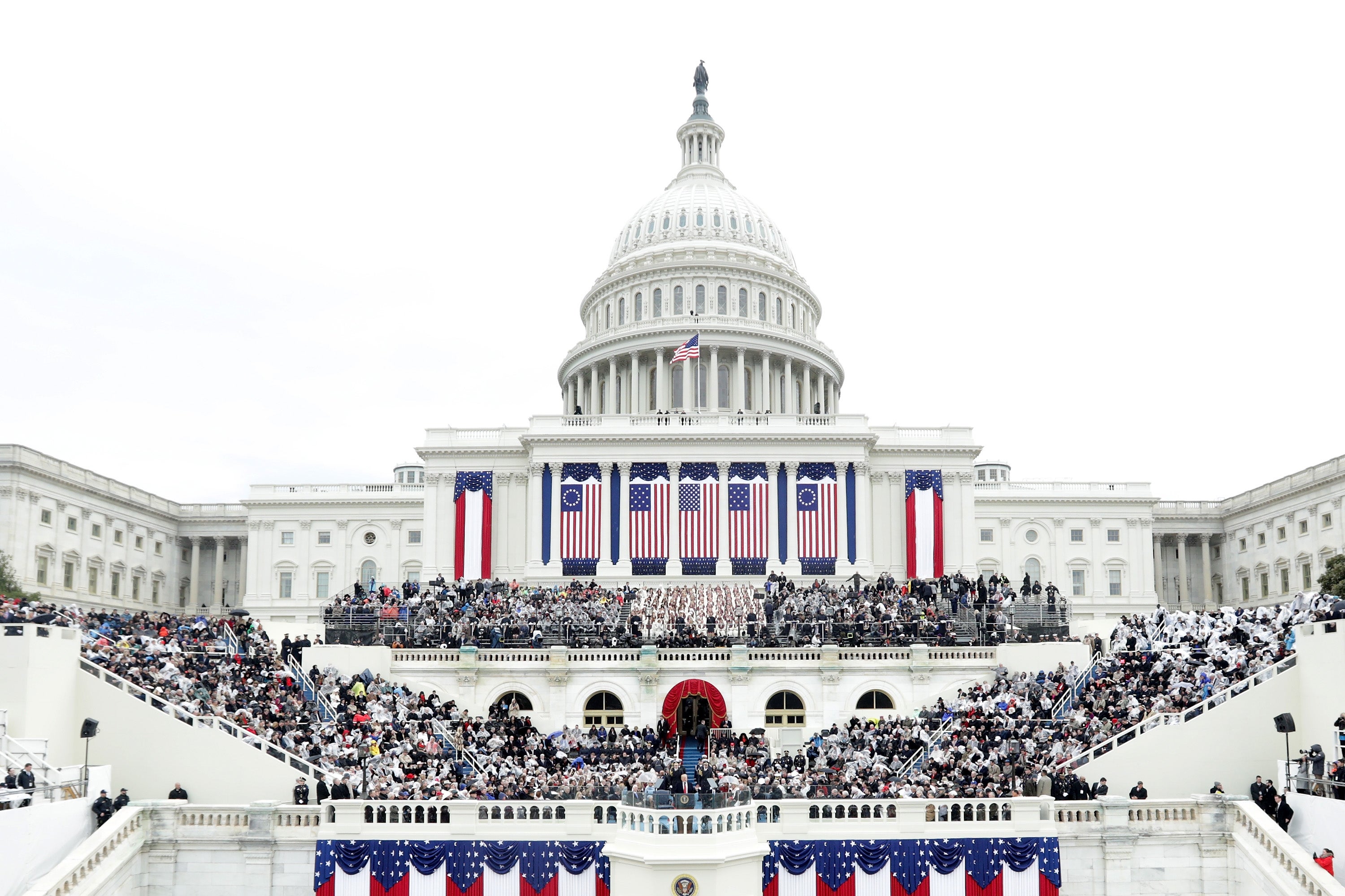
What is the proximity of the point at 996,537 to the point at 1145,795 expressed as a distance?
58.4m

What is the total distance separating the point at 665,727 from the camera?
43.2 meters

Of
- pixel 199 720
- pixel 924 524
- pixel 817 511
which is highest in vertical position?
pixel 817 511

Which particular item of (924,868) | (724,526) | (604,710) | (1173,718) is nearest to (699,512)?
(724,526)

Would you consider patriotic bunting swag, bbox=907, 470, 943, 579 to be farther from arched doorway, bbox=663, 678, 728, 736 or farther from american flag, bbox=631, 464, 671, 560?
arched doorway, bbox=663, 678, 728, 736

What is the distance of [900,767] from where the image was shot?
36.8 m

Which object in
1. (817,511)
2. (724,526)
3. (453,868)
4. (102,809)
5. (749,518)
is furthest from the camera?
(817,511)

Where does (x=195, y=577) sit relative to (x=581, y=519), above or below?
below

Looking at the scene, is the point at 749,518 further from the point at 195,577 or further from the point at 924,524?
the point at 195,577

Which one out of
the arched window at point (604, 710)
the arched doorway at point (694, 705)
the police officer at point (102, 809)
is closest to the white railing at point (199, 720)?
the police officer at point (102, 809)

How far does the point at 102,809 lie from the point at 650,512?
4083 cm

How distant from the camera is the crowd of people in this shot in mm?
33562

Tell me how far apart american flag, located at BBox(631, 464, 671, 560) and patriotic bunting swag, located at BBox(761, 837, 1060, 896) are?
125ft

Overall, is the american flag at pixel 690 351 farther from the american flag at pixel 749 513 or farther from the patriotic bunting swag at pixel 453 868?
the patriotic bunting swag at pixel 453 868

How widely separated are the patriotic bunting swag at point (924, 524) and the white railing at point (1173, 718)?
115 feet
